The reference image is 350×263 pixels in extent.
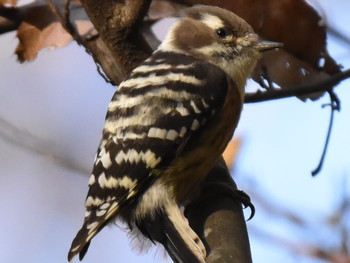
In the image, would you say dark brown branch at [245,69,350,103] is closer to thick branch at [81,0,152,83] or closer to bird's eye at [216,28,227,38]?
bird's eye at [216,28,227,38]

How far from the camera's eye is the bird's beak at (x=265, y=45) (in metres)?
4.05

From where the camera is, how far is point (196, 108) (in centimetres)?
373

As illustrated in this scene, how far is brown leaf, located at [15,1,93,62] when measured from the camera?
4.46 meters

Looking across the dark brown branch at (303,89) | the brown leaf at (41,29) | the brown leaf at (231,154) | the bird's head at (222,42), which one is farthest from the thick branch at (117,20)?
the brown leaf at (231,154)

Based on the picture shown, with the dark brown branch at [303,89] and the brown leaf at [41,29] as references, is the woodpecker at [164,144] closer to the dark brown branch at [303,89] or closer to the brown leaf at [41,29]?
the dark brown branch at [303,89]

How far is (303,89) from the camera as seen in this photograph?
12.4 ft

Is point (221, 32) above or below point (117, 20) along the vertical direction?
below

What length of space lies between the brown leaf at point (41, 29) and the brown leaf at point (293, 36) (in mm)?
754

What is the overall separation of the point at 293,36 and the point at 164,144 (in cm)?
95

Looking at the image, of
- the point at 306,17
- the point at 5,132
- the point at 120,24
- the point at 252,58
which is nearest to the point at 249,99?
the point at 252,58

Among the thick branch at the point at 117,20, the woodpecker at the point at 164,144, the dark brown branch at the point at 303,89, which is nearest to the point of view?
the woodpecker at the point at 164,144

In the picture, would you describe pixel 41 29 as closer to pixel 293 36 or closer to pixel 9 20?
pixel 9 20

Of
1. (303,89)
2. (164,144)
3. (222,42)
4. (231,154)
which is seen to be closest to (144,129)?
(164,144)

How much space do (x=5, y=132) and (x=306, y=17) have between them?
7.79ft
